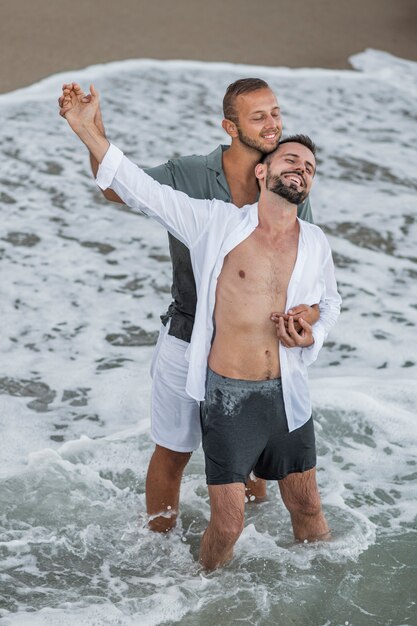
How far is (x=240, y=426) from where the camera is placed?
353 cm

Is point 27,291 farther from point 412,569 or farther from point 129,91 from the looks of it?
point 129,91

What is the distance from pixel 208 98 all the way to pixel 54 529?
23.3ft

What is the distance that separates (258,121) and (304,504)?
142cm

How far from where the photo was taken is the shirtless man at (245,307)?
138 inches

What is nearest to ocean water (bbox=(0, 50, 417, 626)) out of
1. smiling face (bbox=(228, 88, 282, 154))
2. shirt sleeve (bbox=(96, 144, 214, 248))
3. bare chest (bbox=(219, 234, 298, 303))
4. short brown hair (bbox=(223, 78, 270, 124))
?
bare chest (bbox=(219, 234, 298, 303))

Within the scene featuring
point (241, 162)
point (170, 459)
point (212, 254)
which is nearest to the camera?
point (212, 254)

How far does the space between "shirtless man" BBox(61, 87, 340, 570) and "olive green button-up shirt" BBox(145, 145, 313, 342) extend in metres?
0.15

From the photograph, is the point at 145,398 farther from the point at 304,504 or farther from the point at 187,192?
the point at 187,192

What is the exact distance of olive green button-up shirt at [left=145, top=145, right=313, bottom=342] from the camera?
371 cm

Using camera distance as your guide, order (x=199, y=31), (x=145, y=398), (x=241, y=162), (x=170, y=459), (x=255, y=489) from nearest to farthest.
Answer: (x=241, y=162), (x=170, y=459), (x=255, y=489), (x=145, y=398), (x=199, y=31)

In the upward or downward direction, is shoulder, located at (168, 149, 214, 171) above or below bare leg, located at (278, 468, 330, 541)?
above

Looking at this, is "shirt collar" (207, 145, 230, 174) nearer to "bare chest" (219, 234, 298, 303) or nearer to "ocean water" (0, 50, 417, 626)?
"bare chest" (219, 234, 298, 303)

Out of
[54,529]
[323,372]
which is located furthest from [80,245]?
[54,529]

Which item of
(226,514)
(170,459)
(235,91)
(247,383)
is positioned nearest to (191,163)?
(235,91)
